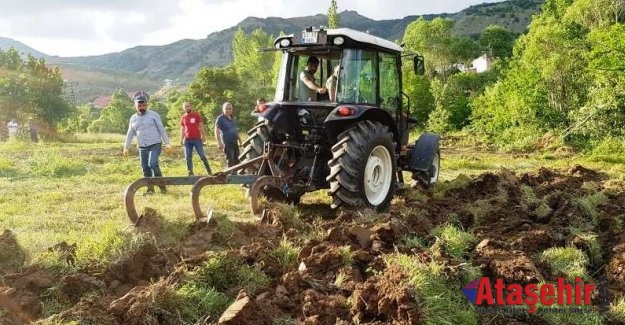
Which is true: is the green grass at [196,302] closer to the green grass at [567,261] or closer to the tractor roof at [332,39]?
the green grass at [567,261]

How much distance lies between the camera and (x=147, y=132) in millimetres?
→ 8375

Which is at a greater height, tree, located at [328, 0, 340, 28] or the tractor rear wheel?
tree, located at [328, 0, 340, 28]

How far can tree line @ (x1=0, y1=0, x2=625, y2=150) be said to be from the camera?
1496cm

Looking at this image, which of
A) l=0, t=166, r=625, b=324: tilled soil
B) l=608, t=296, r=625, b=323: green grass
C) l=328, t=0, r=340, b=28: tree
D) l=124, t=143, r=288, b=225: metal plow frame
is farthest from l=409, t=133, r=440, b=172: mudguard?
l=328, t=0, r=340, b=28: tree

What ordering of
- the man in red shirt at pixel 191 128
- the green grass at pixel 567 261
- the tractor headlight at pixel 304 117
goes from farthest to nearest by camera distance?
the man in red shirt at pixel 191 128
the tractor headlight at pixel 304 117
the green grass at pixel 567 261

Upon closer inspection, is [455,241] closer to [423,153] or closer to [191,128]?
[423,153]

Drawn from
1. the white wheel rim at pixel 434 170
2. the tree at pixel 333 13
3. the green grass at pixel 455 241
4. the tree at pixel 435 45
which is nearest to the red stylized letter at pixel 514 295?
the green grass at pixel 455 241

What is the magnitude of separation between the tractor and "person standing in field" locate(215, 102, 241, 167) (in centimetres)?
276

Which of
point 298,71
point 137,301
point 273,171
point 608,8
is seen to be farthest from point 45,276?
point 608,8

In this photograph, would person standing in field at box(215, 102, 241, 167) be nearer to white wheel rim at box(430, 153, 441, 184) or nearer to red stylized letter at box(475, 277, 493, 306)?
white wheel rim at box(430, 153, 441, 184)

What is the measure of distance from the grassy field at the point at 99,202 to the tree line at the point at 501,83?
2.58 meters

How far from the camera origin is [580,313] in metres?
3.22

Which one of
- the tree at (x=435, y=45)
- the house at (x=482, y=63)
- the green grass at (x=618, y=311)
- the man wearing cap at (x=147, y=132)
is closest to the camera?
the green grass at (x=618, y=311)

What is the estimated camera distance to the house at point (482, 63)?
57.2 m
